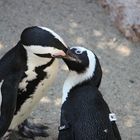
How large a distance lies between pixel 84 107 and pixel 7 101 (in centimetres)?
35

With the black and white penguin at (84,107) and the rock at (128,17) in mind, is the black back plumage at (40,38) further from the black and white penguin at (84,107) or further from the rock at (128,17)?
the rock at (128,17)

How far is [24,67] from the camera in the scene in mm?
2709

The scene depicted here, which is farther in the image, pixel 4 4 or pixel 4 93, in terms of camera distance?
pixel 4 4

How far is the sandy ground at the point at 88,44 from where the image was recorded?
334 cm

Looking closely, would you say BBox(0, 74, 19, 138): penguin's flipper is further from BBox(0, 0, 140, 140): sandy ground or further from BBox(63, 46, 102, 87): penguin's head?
BBox(0, 0, 140, 140): sandy ground

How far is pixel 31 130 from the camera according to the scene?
3.18 meters

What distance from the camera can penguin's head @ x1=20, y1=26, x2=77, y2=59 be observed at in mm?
2598

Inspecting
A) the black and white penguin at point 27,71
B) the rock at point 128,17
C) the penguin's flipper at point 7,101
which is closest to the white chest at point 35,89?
the black and white penguin at point 27,71

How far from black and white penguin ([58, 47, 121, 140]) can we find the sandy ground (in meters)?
0.52

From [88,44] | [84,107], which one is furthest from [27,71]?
[88,44]

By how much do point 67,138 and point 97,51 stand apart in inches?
47.1

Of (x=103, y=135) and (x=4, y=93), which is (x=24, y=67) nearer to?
(x=4, y=93)

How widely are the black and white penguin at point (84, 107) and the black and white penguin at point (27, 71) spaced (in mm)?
115

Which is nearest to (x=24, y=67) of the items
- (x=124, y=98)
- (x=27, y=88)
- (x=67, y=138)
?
(x=27, y=88)
